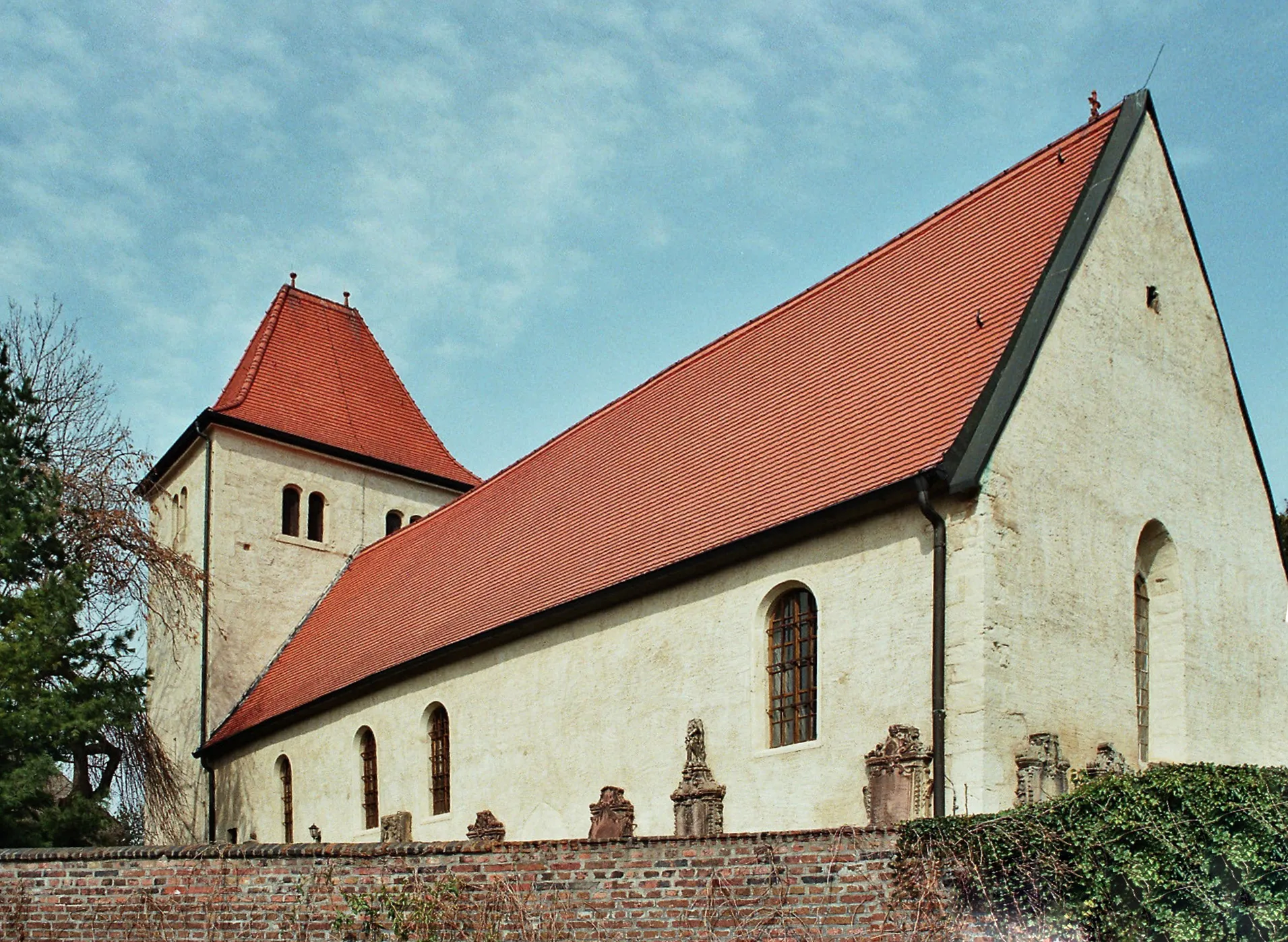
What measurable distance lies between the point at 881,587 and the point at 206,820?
16184 mm

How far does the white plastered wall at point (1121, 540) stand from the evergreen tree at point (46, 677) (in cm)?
1087

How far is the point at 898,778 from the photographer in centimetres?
1287

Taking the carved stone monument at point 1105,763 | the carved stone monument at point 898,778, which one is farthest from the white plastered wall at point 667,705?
the carved stone monument at point 1105,763

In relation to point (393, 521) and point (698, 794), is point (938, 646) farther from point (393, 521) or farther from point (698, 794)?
point (393, 521)

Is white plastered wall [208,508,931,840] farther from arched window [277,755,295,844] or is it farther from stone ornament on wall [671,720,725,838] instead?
arched window [277,755,295,844]

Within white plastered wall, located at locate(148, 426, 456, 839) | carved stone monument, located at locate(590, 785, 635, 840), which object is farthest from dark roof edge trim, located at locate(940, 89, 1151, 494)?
white plastered wall, located at locate(148, 426, 456, 839)

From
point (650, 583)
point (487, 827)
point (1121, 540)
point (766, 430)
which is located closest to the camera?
point (1121, 540)

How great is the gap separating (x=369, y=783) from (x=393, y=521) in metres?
8.87

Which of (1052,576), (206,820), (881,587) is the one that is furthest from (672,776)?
(206,820)

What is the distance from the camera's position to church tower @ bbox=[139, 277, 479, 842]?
26609 mm

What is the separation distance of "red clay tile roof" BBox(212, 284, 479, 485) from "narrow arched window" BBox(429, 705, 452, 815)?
962 centimetres

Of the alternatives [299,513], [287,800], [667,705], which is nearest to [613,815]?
[667,705]

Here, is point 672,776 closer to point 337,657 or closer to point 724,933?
point 724,933

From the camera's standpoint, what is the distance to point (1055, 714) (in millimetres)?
13234
